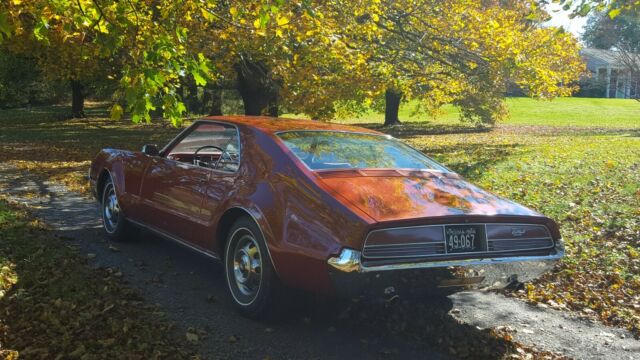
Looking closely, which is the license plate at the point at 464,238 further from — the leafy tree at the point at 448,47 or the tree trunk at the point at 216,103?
the tree trunk at the point at 216,103

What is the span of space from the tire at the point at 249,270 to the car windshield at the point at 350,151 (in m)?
0.69

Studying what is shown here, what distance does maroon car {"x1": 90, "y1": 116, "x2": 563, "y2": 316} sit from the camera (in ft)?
12.8

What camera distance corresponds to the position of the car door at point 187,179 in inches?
208

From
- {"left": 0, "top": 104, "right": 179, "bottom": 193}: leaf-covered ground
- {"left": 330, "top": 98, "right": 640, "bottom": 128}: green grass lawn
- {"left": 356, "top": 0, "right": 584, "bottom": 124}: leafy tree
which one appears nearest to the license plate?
{"left": 0, "top": 104, "right": 179, "bottom": 193}: leaf-covered ground

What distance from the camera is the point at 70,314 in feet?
14.9

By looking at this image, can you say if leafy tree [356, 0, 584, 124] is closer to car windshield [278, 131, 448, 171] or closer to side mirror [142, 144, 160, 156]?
side mirror [142, 144, 160, 156]

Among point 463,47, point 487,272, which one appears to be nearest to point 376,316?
→ point 487,272

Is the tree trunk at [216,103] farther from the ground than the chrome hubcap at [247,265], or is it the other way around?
the tree trunk at [216,103]

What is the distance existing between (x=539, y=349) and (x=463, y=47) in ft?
40.1

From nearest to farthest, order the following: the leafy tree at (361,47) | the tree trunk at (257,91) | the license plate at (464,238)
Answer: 1. the license plate at (464,238)
2. the leafy tree at (361,47)
3. the tree trunk at (257,91)

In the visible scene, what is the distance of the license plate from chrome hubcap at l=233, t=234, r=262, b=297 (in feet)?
4.50

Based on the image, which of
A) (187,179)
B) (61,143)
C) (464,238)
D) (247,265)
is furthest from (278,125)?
(61,143)

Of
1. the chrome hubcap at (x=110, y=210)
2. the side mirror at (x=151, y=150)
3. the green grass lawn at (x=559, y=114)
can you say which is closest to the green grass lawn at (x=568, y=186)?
the side mirror at (x=151, y=150)

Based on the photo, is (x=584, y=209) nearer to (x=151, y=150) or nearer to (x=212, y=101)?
(x=151, y=150)
